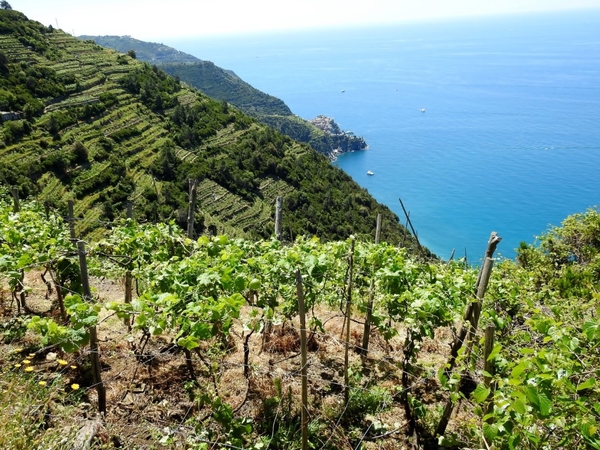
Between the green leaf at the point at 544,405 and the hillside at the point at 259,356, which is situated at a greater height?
the green leaf at the point at 544,405

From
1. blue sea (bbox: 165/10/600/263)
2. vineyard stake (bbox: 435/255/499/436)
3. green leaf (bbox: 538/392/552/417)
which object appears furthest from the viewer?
blue sea (bbox: 165/10/600/263)

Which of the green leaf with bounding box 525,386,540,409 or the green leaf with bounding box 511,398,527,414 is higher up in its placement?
the green leaf with bounding box 525,386,540,409

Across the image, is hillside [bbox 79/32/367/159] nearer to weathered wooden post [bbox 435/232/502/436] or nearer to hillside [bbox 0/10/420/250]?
hillside [bbox 0/10/420/250]

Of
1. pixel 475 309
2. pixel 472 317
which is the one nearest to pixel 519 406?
pixel 475 309

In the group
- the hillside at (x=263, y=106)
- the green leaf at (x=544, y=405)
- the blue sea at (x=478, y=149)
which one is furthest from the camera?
the hillside at (x=263, y=106)

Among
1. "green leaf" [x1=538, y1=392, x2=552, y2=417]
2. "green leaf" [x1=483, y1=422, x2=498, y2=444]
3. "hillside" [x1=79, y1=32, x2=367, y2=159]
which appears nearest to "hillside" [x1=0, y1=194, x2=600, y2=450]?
"green leaf" [x1=483, y1=422, x2=498, y2=444]

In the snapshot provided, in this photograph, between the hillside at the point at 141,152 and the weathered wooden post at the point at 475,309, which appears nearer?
the weathered wooden post at the point at 475,309

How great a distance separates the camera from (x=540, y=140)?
9700cm

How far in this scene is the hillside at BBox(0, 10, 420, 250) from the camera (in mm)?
39531

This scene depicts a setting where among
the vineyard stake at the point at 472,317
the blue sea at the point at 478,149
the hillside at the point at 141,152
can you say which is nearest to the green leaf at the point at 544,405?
the vineyard stake at the point at 472,317

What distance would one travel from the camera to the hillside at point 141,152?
39.5 meters

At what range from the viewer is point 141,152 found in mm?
49656

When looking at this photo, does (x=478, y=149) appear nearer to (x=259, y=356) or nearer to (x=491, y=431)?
(x=259, y=356)

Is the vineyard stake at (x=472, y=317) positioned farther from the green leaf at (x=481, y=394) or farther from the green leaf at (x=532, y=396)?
the green leaf at (x=532, y=396)
